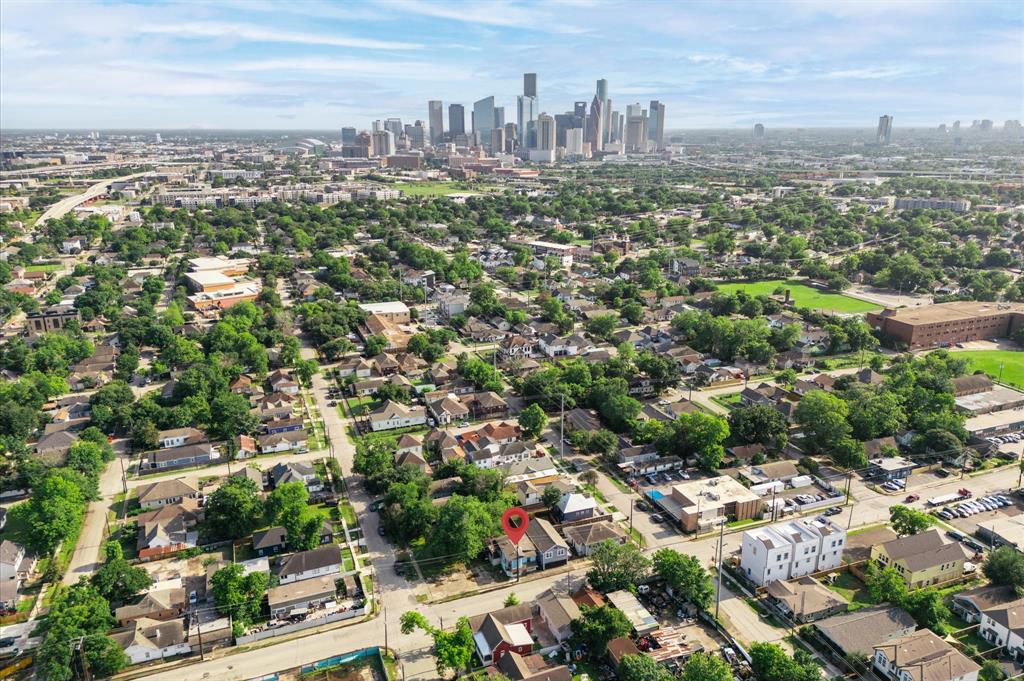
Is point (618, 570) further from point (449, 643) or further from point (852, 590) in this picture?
point (852, 590)

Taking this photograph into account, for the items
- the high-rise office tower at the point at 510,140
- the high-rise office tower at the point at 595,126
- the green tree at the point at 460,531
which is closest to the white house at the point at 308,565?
the green tree at the point at 460,531

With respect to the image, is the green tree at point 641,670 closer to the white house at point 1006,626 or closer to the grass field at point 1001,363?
the white house at point 1006,626

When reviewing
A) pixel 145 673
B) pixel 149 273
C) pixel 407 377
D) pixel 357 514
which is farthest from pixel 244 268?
pixel 145 673

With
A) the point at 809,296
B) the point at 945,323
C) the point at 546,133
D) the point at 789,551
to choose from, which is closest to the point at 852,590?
the point at 789,551

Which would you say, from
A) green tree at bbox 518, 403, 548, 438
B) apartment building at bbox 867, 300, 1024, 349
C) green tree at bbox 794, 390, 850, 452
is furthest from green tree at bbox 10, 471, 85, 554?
apartment building at bbox 867, 300, 1024, 349

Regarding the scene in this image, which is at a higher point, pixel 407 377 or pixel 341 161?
pixel 341 161

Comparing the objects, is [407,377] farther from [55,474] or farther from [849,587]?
[849,587]

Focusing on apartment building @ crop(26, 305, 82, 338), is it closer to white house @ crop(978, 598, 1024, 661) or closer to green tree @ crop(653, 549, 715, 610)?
green tree @ crop(653, 549, 715, 610)
